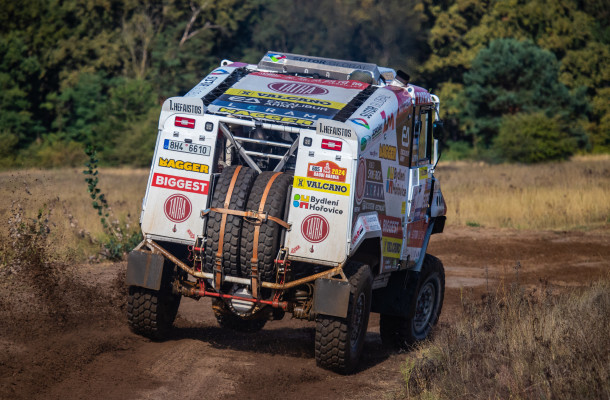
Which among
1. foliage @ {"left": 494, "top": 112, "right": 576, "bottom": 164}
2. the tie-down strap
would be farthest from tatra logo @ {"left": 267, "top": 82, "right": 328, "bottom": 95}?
foliage @ {"left": 494, "top": 112, "right": 576, "bottom": 164}

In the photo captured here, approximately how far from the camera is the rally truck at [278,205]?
7.84m

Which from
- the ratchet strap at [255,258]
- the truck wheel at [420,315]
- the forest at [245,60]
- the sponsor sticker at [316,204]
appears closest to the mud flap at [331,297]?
the ratchet strap at [255,258]

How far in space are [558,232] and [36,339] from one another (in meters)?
15.3

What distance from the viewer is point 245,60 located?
5666cm

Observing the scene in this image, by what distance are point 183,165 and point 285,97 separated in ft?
4.77

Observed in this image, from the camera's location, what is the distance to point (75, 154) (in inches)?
1764

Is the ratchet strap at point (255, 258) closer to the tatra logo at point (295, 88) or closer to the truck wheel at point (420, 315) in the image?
the tatra logo at point (295, 88)

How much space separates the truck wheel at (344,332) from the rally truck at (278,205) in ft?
0.04

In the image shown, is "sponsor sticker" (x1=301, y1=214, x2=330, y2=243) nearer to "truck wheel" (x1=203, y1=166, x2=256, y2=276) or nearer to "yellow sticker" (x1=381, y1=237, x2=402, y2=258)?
"truck wheel" (x1=203, y1=166, x2=256, y2=276)

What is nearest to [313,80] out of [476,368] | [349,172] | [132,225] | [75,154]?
[349,172]

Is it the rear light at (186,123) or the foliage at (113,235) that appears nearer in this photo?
the rear light at (186,123)

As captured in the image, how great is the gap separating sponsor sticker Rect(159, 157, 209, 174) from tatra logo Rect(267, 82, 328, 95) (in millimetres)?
1438

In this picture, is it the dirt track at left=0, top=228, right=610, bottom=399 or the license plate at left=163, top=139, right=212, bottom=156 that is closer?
A: the dirt track at left=0, top=228, right=610, bottom=399

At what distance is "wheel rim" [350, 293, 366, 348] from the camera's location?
822cm
